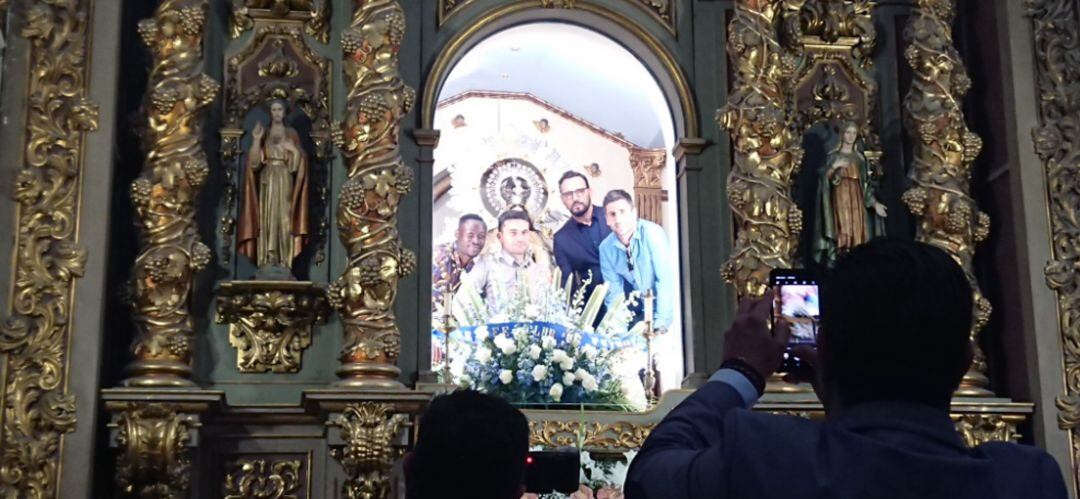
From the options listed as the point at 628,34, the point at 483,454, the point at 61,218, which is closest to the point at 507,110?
the point at 628,34

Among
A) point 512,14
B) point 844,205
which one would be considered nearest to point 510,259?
point 512,14

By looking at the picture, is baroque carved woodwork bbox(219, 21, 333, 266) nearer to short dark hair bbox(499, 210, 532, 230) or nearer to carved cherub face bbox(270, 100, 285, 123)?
carved cherub face bbox(270, 100, 285, 123)

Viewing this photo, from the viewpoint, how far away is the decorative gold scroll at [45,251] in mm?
6945

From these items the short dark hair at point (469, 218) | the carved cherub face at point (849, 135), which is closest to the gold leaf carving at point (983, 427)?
the carved cherub face at point (849, 135)

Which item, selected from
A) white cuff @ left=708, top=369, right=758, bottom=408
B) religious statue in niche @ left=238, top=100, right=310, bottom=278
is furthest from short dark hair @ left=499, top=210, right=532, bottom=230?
white cuff @ left=708, top=369, right=758, bottom=408

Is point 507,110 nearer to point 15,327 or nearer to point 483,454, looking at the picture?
point 15,327

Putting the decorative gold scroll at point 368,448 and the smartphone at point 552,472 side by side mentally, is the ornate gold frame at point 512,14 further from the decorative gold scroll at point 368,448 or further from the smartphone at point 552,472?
the smartphone at point 552,472

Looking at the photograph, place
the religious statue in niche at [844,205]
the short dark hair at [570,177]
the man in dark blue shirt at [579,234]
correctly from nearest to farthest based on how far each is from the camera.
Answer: the religious statue in niche at [844,205], the man in dark blue shirt at [579,234], the short dark hair at [570,177]

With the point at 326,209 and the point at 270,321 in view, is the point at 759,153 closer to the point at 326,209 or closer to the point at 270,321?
the point at 326,209

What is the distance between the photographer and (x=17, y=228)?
285 inches

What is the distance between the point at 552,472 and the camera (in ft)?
15.3

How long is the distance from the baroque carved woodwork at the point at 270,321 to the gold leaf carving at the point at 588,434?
140cm

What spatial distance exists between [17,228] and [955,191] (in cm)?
529

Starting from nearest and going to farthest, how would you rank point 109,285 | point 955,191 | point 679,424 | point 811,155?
point 679,424 → point 109,285 → point 955,191 → point 811,155
